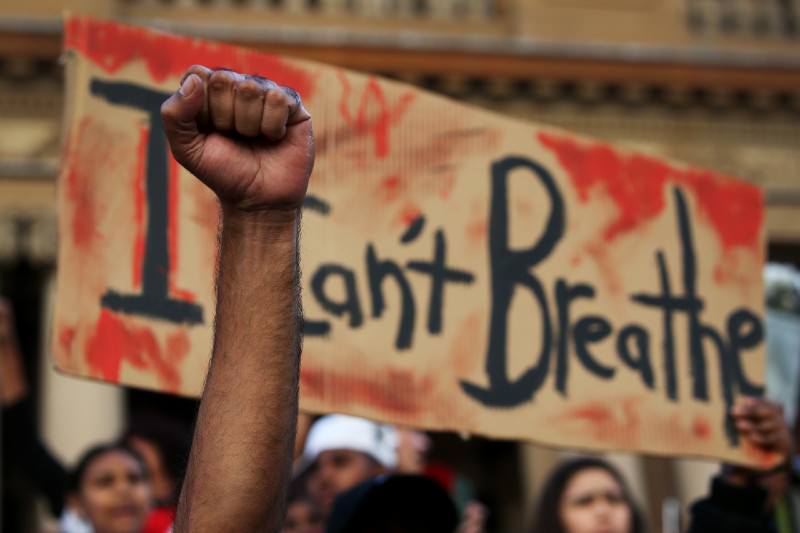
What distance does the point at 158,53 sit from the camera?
3.14 m

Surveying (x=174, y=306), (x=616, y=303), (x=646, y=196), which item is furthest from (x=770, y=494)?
(x=174, y=306)

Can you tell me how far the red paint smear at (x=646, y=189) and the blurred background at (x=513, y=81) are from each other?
7.68m

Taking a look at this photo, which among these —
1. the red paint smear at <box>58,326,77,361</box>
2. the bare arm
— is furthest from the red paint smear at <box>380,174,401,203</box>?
the bare arm

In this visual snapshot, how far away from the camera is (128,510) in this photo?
4109 millimetres

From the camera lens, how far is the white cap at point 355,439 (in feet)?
14.6

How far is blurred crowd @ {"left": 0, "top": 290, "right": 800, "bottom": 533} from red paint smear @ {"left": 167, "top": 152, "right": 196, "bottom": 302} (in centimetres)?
44

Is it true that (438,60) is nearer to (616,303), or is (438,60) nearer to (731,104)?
(731,104)

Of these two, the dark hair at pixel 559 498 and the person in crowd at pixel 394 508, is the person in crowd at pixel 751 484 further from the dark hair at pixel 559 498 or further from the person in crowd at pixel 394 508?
the dark hair at pixel 559 498

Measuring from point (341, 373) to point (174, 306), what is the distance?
38 centimetres

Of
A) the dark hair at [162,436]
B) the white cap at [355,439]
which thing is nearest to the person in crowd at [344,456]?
the white cap at [355,439]

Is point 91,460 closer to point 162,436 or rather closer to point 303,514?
point 303,514

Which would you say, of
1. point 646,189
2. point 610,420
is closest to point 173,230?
point 610,420

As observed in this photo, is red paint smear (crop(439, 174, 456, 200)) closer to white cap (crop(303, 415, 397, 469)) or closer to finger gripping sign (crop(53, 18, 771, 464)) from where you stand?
finger gripping sign (crop(53, 18, 771, 464))

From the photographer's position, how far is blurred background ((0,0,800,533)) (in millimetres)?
11516
